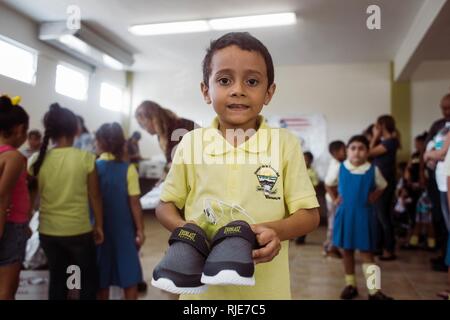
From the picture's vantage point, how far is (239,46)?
55 centimetres

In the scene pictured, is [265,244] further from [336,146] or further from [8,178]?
[336,146]

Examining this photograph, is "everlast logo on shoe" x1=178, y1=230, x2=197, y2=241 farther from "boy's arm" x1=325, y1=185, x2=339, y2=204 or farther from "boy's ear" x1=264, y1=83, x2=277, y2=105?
"boy's arm" x1=325, y1=185, x2=339, y2=204

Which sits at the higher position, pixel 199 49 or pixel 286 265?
pixel 199 49

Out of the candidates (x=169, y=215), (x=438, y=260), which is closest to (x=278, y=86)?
(x=169, y=215)

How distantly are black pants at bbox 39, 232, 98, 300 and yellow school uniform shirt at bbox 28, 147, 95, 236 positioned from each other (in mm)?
32

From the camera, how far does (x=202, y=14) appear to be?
849 millimetres

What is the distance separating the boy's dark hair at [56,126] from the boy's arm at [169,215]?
0.52 m

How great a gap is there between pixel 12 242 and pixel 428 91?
2.47 meters

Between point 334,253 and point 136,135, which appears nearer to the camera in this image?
point 136,135

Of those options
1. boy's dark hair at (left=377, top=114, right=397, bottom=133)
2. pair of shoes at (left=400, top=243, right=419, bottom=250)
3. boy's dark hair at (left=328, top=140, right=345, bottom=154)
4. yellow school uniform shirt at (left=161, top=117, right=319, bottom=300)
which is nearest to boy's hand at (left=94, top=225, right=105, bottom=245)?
yellow school uniform shirt at (left=161, top=117, right=319, bottom=300)

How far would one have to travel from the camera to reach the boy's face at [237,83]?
55 centimetres

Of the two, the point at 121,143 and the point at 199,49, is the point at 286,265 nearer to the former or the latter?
the point at 199,49

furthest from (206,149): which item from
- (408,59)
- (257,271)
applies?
(408,59)

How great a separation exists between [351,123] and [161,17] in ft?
5.59
